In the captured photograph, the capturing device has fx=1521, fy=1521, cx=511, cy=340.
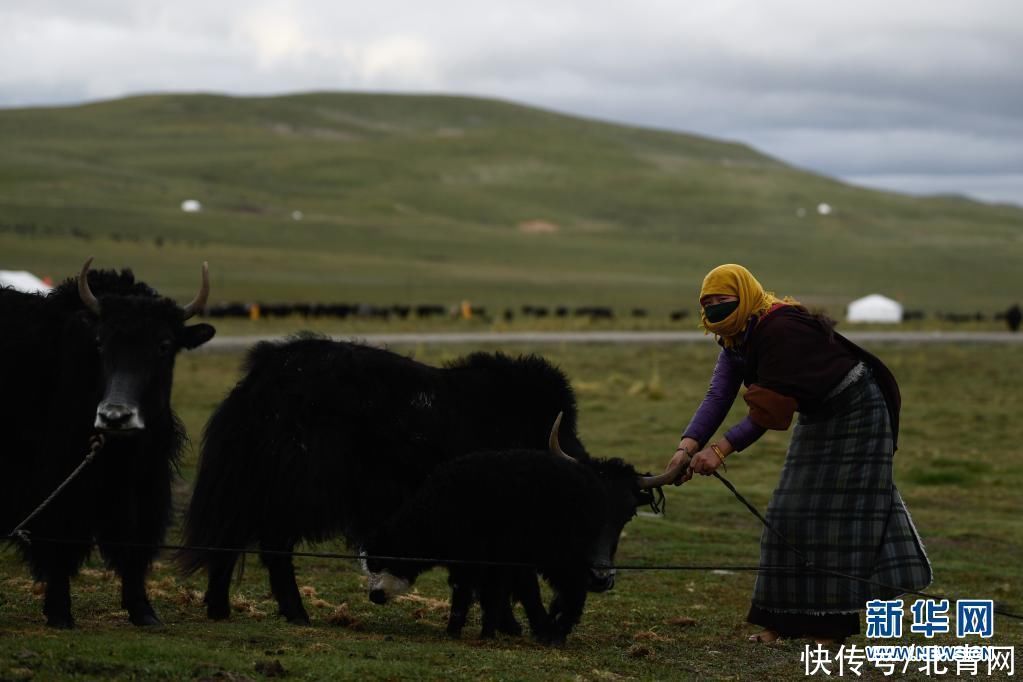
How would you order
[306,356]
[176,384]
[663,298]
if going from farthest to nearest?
1. [663,298]
2. [176,384]
3. [306,356]

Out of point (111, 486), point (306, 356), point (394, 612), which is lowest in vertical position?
point (394, 612)

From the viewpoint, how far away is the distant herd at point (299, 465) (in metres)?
7.17

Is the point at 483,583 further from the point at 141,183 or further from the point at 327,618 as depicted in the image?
the point at 141,183

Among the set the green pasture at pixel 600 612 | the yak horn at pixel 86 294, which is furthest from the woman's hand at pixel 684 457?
the yak horn at pixel 86 294

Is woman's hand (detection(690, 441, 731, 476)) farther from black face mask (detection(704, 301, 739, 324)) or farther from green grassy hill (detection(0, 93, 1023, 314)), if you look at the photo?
green grassy hill (detection(0, 93, 1023, 314))

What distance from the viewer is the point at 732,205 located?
126562 millimetres

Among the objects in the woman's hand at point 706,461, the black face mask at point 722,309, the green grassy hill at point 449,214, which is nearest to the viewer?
the woman's hand at point 706,461

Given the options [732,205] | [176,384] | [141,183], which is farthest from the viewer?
[732,205]

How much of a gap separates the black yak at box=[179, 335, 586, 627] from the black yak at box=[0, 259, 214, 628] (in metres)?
0.38

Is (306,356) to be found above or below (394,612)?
above

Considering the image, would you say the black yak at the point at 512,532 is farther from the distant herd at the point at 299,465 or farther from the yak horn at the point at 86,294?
the yak horn at the point at 86,294

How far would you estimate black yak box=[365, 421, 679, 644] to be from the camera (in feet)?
23.5

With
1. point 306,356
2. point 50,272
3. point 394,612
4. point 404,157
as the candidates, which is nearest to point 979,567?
point 394,612

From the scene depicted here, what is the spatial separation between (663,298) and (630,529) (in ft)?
181
